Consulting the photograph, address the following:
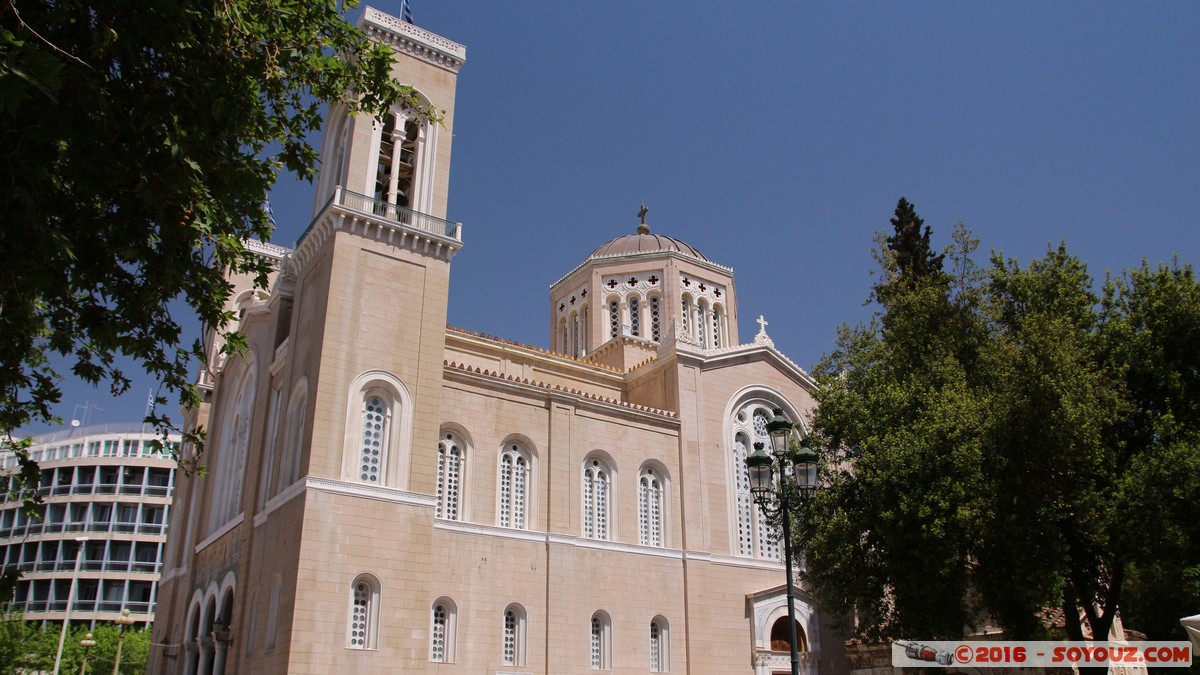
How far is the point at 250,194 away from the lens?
10289 millimetres

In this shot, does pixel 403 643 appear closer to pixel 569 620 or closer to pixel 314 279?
pixel 569 620

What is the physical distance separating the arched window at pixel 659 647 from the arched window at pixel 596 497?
2862mm

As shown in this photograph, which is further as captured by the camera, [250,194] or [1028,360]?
[1028,360]

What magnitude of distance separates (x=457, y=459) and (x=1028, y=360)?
554 inches

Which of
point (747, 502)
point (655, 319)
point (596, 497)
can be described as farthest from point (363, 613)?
point (655, 319)

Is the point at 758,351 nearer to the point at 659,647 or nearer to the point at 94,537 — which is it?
the point at 659,647

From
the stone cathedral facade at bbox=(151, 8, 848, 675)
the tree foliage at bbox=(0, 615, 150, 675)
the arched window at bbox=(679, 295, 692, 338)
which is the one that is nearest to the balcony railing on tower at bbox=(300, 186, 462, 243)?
the stone cathedral facade at bbox=(151, 8, 848, 675)

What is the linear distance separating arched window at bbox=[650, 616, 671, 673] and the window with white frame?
3.73m

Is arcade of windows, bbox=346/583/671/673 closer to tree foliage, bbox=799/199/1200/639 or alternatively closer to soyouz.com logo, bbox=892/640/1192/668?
tree foliage, bbox=799/199/1200/639

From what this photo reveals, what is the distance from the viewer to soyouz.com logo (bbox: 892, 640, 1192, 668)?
50.4 ft

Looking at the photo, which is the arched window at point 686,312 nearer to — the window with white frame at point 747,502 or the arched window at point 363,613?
the window with white frame at point 747,502

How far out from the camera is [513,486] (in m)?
24.5

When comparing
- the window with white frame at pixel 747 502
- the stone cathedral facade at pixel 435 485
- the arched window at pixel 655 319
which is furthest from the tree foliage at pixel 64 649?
the window with white frame at pixel 747 502

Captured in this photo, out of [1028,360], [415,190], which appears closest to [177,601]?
[415,190]
